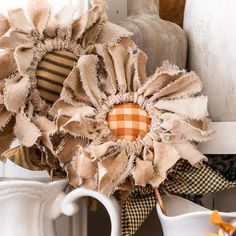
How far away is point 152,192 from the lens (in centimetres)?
56

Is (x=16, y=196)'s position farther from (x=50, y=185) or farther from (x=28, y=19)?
(x=28, y=19)

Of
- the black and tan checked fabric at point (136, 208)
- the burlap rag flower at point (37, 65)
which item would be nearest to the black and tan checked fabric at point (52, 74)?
the burlap rag flower at point (37, 65)

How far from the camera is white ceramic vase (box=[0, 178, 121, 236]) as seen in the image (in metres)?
0.52

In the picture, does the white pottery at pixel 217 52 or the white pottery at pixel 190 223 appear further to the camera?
the white pottery at pixel 217 52

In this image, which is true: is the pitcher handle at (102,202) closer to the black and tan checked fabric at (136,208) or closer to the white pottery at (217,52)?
the black and tan checked fabric at (136,208)

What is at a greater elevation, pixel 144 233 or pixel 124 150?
pixel 124 150

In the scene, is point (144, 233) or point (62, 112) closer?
point (62, 112)

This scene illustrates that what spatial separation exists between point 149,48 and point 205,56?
63 millimetres

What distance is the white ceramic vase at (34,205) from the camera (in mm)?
524

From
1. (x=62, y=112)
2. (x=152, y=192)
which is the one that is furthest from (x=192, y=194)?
(x=62, y=112)

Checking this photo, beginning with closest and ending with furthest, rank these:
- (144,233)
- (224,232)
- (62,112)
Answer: (224,232) → (62,112) → (144,233)

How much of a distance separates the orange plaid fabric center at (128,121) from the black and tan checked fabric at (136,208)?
0.18 feet

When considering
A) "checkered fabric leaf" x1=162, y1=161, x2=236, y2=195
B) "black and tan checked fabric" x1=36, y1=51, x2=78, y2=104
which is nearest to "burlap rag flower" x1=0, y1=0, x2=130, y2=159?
"black and tan checked fabric" x1=36, y1=51, x2=78, y2=104

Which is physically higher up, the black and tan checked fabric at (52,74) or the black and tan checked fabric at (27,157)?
the black and tan checked fabric at (52,74)
